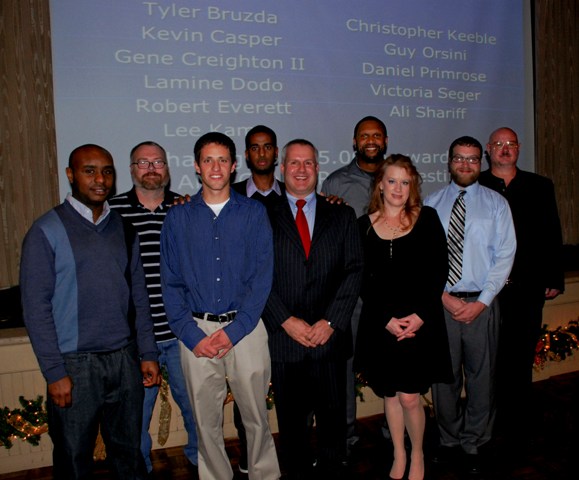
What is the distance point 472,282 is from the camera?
2600mm

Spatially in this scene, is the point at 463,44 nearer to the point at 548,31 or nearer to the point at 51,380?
the point at 548,31

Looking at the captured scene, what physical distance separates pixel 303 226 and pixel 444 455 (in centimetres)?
156

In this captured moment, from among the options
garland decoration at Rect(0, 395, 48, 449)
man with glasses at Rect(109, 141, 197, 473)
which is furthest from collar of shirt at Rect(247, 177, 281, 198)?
garland decoration at Rect(0, 395, 48, 449)

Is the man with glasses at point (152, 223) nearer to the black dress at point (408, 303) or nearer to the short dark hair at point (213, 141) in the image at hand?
the short dark hair at point (213, 141)

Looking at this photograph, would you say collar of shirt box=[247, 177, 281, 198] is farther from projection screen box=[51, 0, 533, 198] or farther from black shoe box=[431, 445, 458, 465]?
black shoe box=[431, 445, 458, 465]

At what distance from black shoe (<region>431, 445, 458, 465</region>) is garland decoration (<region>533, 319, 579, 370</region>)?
1511 millimetres

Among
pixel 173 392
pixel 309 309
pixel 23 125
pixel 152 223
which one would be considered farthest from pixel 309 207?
pixel 23 125

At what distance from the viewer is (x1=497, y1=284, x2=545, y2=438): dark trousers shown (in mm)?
2963

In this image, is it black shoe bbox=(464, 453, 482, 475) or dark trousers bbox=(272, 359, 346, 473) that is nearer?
dark trousers bbox=(272, 359, 346, 473)

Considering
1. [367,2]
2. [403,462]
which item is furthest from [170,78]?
[403,462]

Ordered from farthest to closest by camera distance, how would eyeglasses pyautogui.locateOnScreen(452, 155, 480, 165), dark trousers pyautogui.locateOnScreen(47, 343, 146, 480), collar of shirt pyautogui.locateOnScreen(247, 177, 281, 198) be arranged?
collar of shirt pyautogui.locateOnScreen(247, 177, 281, 198) < eyeglasses pyautogui.locateOnScreen(452, 155, 480, 165) < dark trousers pyautogui.locateOnScreen(47, 343, 146, 480)

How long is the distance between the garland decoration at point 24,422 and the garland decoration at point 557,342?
355 cm

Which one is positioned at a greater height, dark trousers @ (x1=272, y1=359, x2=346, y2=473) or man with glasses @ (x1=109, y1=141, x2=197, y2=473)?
man with glasses @ (x1=109, y1=141, x2=197, y2=473)

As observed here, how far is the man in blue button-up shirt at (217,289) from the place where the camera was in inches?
85.2
